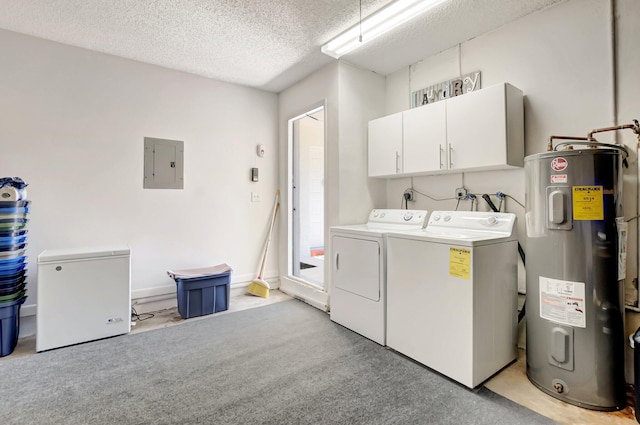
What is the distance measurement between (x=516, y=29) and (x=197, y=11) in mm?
2604

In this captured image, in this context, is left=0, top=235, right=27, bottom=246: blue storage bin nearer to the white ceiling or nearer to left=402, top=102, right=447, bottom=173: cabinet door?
the white ceiling

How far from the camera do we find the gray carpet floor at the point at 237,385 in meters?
1.63

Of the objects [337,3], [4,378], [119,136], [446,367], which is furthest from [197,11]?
[446,367]

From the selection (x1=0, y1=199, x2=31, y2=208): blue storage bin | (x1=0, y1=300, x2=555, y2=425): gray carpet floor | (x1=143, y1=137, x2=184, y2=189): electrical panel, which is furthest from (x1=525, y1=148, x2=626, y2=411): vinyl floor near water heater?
(x1=0, y1=199, x2=31, y2=208): blue storage bin

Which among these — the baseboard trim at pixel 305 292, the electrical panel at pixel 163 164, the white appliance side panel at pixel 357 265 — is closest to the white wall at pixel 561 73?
the white appliance side panel at pixel 357 265

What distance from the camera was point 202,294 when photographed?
316cm

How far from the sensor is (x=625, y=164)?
1919mm

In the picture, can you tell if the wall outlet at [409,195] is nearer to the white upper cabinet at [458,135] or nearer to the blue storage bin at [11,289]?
the white upper cabinet at [458,135]

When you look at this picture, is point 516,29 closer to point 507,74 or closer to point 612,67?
point 507,74

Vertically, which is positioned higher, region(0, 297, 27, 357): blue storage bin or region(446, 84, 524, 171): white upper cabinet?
region(446, 84, 524, 171): white upper cabinet

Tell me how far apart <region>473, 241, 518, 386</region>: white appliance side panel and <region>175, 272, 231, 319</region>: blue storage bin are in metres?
2.49

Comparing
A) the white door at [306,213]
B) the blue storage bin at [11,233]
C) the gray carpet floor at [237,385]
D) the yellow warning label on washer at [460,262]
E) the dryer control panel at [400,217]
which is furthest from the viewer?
the white door at [306,213]

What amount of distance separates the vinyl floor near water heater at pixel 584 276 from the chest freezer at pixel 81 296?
128 inches

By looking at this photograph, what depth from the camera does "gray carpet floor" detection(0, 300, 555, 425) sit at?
5.36 ft
